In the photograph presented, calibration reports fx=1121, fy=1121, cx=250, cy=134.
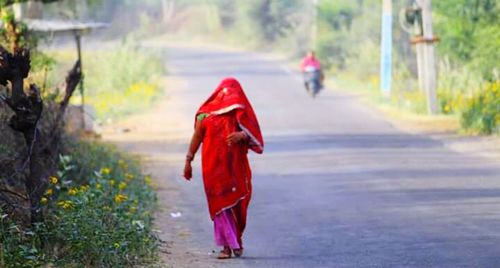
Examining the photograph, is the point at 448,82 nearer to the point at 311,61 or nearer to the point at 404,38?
the point at 311,61

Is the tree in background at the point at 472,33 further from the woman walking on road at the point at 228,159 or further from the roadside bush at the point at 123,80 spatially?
the woman walking on road at the point at 228,159

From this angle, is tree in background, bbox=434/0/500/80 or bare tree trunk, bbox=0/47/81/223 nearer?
bare tree trunk, bbox=0/47/81/223

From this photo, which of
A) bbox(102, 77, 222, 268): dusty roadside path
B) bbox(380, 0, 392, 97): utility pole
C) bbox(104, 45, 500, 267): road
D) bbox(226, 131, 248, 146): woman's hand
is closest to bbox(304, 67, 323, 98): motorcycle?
bbox(380, 0, 392, 97): utility pole

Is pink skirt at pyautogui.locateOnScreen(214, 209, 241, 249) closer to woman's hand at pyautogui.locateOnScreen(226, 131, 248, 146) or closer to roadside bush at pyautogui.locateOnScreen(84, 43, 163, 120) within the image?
woman's hand at pyautogui.locateOnScreen(226, 131, 248, 146)

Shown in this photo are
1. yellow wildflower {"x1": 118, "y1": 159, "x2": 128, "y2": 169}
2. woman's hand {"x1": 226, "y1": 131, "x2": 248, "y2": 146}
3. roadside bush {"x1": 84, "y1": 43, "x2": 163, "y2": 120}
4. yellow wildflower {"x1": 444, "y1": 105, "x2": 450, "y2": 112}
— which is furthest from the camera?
roadside bush {"x1": 84, "y1": 43, "x2": 163, "y2": 120}

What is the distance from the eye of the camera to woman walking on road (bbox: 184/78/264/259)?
32.2ft

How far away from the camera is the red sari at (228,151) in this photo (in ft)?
32.3

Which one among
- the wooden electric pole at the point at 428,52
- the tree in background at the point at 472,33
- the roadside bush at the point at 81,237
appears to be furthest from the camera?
the wooden electric pole at the point at 428,52

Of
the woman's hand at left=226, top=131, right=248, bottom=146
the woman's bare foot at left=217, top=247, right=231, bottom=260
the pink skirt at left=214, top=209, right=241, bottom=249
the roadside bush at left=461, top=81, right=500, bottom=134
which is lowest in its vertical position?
the roadside bush at left=461, top=81, right=500, bottom=134

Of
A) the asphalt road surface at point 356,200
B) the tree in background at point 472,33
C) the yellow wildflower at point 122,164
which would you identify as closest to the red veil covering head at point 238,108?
the asphalt road surface at point 356,200

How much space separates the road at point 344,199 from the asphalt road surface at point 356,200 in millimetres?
12

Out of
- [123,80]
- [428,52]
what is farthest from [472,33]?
[123,80]

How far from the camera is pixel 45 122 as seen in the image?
13.3 metres

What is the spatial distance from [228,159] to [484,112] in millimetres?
11291
